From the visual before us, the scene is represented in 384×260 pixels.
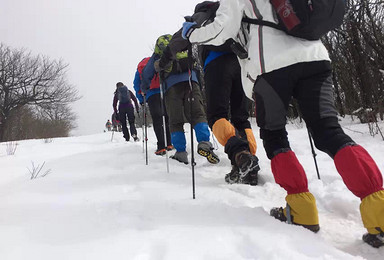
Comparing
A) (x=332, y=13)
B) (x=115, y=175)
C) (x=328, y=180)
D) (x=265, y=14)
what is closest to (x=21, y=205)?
(x=115, y=175)

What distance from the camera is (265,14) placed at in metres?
1.43

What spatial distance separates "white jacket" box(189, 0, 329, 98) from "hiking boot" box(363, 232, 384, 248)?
945mm

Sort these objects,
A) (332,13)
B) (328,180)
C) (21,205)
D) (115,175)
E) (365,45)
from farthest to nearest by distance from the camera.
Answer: (365,45)
(115,175)
(328,180)
(21,205)
(332,13)

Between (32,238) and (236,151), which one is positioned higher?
(236,151)

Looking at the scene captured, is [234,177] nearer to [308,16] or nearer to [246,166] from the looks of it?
[246,166]

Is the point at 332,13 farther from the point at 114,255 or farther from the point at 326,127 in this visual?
the point at 114,255

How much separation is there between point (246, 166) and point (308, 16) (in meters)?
1.27

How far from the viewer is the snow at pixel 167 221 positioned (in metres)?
1.10

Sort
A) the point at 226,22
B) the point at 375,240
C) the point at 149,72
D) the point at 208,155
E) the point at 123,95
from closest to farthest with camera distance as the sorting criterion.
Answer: the point at 375,240, the point at 226,22, the point at 208,155, the point at 149,72, the point at 123,95

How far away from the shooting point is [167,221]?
1.42 metres

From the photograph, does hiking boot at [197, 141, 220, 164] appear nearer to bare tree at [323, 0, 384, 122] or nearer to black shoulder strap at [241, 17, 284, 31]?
black shoulder strap at [241, 17, 284, 31]

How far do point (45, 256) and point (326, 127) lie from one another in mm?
1508

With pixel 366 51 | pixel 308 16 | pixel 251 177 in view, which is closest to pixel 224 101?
pixel 251 177

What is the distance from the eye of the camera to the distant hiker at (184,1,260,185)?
2180 millimetres
